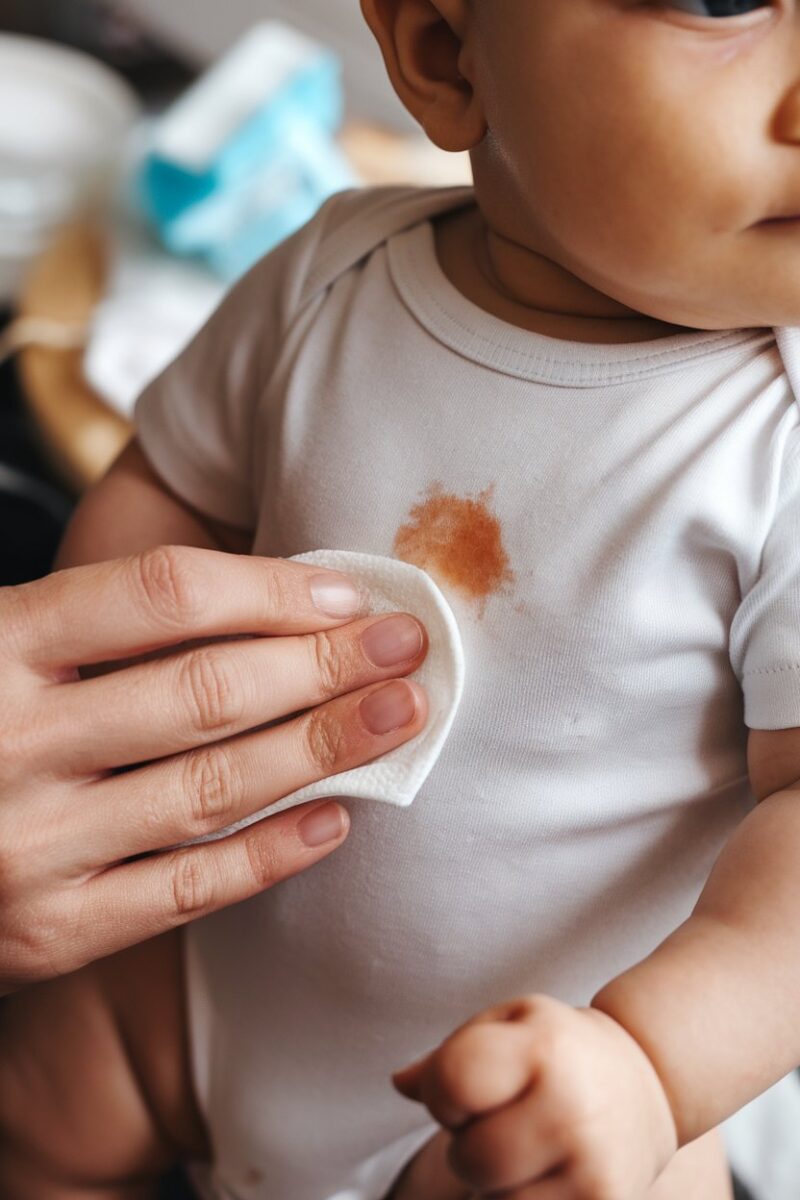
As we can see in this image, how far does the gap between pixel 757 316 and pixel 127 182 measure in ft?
3.73

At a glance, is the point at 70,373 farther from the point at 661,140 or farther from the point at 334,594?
the point at 661,140

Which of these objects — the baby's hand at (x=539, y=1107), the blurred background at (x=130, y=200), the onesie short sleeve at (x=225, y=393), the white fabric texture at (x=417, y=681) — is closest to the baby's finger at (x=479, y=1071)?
the baby's hand at (x=539, y=1107)

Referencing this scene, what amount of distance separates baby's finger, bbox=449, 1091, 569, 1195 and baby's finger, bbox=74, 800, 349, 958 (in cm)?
21

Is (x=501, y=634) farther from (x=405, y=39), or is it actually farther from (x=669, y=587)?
(x=405, y=39)

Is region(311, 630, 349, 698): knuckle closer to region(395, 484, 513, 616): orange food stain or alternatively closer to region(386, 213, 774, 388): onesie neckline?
region(395, 484, 513, 616): orange food stain

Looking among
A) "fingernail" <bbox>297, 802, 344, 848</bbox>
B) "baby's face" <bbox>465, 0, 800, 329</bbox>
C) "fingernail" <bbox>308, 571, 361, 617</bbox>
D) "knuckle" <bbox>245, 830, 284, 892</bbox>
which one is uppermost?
"baby's face" <bbox>465, 0, 800, 329</bbox>

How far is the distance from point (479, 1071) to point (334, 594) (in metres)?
0.26

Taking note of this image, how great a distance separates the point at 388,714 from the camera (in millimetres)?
604

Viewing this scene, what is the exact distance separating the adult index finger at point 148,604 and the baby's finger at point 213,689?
0.04 feet

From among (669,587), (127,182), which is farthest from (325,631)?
(127,182)

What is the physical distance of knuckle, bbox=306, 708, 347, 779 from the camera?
2.01 ft

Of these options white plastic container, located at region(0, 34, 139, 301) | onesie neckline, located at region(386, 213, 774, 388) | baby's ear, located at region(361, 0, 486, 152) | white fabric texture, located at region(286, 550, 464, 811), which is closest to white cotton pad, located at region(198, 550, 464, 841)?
white fabric texture, located at region(286, 550, 464, 811)

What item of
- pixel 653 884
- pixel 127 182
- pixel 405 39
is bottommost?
pixel 653 884

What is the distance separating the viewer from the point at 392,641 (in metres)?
0.61
